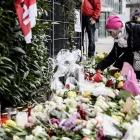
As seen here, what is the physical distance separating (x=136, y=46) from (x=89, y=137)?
3551mm

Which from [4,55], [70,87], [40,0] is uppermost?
[40,0]

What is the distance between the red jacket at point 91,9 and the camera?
29.6 ft

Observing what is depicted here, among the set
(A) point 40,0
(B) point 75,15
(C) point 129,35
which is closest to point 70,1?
(B) point 75,15

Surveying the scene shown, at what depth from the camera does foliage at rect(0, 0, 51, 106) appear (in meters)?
3.44

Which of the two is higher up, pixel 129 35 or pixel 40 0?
pixel 40 0

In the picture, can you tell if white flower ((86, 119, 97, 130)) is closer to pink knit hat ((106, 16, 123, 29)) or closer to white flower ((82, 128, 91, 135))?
white flower ((82, 128, 91, 135))

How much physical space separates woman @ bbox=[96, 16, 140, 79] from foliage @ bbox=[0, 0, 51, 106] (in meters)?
1.68

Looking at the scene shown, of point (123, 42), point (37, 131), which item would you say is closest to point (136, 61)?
point (123, 42)

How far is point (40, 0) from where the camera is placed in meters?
4.21

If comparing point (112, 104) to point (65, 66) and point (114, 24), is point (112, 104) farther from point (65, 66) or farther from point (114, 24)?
point (114, 24)

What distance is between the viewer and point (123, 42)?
566 centimetres

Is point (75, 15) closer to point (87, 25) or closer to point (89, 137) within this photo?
point (87, 25)

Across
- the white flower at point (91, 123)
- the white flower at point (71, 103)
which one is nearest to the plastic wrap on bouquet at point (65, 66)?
the white flower at point (71, 103)

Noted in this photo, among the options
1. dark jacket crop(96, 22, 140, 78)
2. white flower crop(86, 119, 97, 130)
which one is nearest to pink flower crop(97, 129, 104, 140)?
white flower crop(86, 119, 97, 130)
